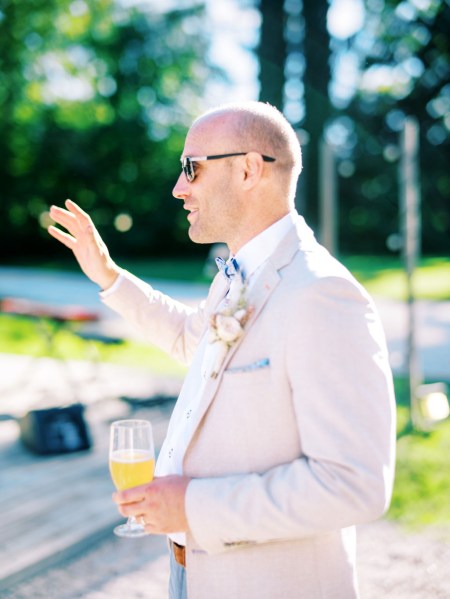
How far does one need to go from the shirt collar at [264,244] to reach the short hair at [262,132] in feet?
0.45

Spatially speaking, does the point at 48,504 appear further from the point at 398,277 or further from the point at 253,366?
the point at 398,277

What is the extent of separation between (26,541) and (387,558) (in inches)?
88.4

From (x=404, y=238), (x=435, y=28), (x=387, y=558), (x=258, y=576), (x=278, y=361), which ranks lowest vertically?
(x=387, y=558)

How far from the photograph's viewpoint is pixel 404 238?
7281 millimetres

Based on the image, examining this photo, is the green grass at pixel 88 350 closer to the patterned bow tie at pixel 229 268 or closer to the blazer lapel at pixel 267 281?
the patterned bow tie at pixel 229 268

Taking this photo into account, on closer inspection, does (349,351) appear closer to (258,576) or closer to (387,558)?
(258,576)

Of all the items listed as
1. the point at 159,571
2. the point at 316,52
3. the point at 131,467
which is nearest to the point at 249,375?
the point at 131,467

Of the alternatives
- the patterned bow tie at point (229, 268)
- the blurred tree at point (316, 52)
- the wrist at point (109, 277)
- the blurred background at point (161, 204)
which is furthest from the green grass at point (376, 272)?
the patterned bow tie at point (229, 268)

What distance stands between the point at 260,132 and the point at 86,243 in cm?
82

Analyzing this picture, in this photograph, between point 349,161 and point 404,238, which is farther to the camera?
point 349,161

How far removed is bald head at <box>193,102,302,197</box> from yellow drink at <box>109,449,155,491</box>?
855 mm

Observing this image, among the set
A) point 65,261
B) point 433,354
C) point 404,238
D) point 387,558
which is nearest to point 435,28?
point 65,261

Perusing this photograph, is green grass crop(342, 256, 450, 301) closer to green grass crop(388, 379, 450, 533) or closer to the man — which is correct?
green grass crop(388, 379, 450, 533)

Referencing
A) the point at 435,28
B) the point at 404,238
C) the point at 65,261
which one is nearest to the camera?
the point at 404,238
